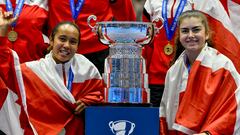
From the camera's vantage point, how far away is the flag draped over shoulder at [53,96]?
387 centimetres

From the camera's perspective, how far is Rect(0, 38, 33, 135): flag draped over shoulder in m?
3.39

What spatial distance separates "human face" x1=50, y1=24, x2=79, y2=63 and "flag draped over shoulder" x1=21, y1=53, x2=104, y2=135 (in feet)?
0.14

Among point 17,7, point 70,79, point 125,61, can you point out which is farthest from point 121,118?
point 17,7

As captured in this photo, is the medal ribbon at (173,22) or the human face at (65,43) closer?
the human face at (65,43)

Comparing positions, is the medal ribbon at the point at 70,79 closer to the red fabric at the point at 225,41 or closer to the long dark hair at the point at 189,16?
the long dark hair at the point at 189,16

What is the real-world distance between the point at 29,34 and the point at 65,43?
65 cm

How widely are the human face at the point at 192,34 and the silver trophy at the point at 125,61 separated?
33 cm

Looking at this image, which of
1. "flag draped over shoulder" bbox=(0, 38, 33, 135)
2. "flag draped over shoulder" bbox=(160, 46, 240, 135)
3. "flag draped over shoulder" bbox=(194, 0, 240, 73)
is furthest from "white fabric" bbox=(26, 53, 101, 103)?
"flag draped over shoulder" bbox=(194, 0, 240, 73)

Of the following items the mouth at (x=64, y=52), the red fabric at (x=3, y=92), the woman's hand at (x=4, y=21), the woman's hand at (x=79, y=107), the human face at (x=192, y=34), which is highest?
the woman's hand at (x=4, y=21)

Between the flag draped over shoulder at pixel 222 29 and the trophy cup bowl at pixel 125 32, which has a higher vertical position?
the trophy cup bowl at pixel 125 32

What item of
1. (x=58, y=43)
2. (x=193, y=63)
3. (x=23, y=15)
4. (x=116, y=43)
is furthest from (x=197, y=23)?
(x=23, y=15)

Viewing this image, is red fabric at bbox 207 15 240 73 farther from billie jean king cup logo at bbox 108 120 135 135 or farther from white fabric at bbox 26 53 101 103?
billie jean king cup logo at bbox 108 120 135 135

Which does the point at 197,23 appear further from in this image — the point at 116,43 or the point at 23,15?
the point at 23,15

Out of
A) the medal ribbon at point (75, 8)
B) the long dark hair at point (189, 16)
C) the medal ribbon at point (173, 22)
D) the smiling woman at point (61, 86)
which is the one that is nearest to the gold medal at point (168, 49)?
the medal ribbon at point (173, 22)
